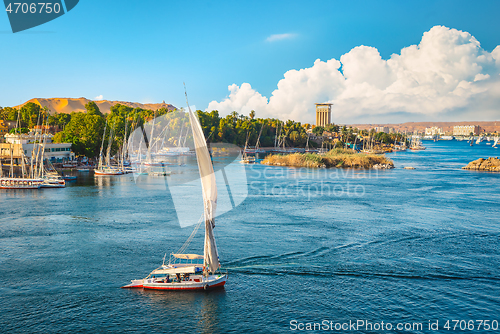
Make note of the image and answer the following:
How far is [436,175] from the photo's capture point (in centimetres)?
7644

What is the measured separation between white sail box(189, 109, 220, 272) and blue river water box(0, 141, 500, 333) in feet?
6.18

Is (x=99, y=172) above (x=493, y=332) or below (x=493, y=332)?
above

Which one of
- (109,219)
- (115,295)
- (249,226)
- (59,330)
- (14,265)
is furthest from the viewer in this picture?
(109,219)

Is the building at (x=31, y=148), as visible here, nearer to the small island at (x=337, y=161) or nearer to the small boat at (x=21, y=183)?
the small boat at (x=21, y=183)

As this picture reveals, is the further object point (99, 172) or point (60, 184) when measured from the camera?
point (99, 172)

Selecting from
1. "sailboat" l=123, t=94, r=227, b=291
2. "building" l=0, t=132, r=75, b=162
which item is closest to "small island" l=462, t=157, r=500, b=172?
"sailboat" l=123, t=94, r=227, b=291

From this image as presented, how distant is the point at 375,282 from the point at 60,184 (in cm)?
4874

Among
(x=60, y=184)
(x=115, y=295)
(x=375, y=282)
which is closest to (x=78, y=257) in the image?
(x=115, y=295)

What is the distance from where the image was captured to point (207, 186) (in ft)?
65.7

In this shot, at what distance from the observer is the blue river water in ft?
61.2

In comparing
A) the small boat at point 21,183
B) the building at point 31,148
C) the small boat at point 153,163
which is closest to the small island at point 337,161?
the small boat at point 153,163

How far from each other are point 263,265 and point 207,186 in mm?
7637

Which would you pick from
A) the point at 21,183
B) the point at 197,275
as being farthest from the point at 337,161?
the point at 197,275

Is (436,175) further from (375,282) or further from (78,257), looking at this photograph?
(78,257)
